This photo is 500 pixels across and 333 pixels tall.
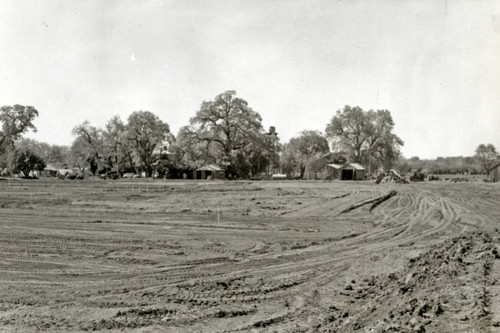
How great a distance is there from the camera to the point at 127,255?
1148 centimetres

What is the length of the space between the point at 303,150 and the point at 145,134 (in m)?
39.3

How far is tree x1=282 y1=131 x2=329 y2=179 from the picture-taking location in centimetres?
9306

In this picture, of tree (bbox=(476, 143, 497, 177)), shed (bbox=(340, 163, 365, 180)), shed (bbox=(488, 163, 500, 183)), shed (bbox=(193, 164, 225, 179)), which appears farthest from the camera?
tree (bbox=(476, 143, 497, 177))

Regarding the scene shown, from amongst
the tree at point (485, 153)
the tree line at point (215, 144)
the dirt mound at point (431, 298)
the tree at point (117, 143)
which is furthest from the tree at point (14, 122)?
the tree at point (485, 153)

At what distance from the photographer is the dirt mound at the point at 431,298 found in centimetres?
530

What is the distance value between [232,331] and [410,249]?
8.12m

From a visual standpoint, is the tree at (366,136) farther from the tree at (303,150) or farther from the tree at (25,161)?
the tree at (25,161)

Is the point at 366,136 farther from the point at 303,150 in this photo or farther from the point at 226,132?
the point at 226,132

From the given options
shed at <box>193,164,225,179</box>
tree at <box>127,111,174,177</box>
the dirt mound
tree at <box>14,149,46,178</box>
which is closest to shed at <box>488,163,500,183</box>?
shed at <box>193,164,225,179</box>

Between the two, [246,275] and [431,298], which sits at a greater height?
[431,298]

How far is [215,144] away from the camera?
5928cm

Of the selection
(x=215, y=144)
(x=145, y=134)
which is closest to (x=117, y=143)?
(x=145, y=134)

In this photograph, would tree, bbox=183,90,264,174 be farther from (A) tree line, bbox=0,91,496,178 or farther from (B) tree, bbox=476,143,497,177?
(B) tree, bbox=476,143,497,177

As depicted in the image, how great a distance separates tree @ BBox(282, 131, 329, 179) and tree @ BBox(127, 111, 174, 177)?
32.4 meters
